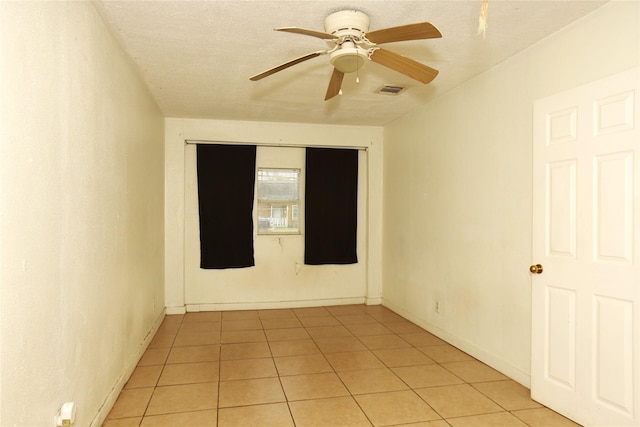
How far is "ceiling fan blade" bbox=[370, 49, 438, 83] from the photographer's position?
2372 mm

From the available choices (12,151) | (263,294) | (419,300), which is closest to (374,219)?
(419,300)

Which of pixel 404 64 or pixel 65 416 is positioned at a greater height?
pixel 404 64

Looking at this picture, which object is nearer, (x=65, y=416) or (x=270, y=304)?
(x=65, y=416)

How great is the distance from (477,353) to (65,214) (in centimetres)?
333

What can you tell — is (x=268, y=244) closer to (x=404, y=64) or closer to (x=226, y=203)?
(x=226, y=203)

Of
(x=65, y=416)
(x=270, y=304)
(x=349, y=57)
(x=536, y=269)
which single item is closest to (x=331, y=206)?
(x=270, y=304)

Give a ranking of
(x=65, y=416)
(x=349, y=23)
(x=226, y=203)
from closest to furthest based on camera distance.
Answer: (x=65, y=416) < (x=349, y=23) < (x=226, y=203)

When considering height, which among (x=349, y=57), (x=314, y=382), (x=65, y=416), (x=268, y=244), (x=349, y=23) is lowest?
(x=314, y=382)

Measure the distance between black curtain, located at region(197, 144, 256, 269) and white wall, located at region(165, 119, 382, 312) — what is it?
0.38 ft

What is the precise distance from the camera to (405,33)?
2096 mm

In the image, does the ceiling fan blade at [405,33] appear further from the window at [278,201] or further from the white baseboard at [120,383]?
the window at [278,201]

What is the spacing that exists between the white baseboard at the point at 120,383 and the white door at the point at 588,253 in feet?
9.25

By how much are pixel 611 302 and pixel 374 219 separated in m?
3.59

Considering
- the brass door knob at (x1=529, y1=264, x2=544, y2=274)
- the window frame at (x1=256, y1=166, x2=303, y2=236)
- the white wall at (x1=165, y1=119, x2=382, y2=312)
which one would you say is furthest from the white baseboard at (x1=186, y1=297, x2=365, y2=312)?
the brass door knob at (x1=529, y1=264, x2=544, y2=274)
